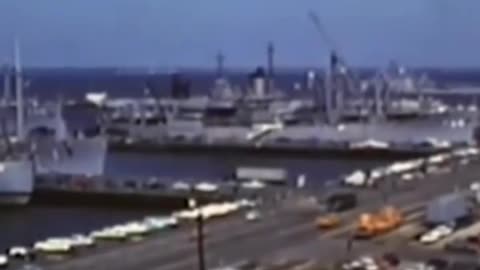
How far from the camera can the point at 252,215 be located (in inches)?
1603

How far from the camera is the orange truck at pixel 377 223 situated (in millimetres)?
35969

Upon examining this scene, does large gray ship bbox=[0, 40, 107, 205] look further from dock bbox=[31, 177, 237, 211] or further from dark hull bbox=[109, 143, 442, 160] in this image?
dark hull bbox=[109, 143, 442, 160]

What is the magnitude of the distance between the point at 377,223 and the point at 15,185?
24.9 m

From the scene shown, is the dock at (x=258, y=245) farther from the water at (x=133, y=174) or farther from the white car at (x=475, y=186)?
Answer: the water at (x=133, y=174)

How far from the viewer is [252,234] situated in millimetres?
36500

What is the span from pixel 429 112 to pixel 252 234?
3037 inches

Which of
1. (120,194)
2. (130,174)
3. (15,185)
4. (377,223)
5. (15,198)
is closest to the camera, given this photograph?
(377,223)

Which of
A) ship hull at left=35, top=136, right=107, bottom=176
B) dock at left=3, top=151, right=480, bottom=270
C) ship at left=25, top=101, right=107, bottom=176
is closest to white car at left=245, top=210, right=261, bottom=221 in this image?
dock at left=3, top=151, right=480, bottom=270

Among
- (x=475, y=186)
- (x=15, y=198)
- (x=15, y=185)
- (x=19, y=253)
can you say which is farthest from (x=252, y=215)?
(x=15, y=185)

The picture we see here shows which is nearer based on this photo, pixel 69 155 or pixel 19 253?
pixel 19 253

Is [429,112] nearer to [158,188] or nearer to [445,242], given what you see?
[158,188]

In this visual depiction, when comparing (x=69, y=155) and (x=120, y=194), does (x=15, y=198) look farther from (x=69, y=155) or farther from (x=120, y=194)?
A: (x=69, y=155)

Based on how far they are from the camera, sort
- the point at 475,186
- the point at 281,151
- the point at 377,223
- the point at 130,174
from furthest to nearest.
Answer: the point at 281,151 → the point at 130,174 → the point at 475,186 → the point at 377,223

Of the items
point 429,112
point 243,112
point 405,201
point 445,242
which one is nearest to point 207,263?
point 445,242
